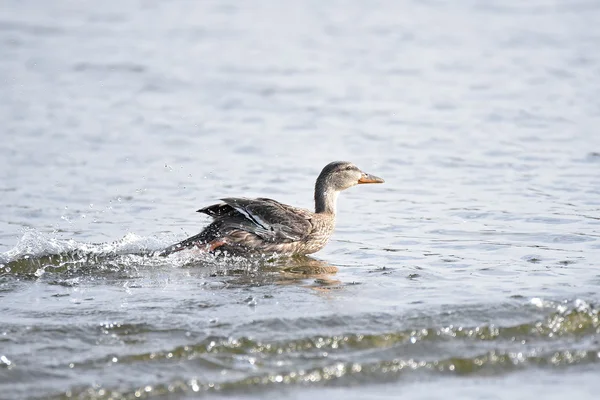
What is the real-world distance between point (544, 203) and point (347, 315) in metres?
4.46

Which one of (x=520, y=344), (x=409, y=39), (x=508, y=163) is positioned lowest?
(x=520, y=344)

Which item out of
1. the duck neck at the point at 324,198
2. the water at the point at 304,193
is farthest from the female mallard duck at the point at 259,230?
the duck neck at the point at 324,198

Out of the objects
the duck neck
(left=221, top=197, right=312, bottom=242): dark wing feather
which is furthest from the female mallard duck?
the duck neck

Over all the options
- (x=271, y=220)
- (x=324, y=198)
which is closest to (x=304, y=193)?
(x=324, y=198)

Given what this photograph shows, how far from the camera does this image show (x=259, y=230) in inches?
389

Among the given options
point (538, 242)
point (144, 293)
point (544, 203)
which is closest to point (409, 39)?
point (544, 203)

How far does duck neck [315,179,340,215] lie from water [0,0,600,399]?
35cm

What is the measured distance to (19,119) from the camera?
14648 mm

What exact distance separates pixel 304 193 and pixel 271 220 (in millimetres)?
2218

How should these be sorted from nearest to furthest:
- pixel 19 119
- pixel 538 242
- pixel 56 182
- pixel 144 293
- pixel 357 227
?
pixel 144 293
pixel 538 242
pixel 357 227
pixel 56 182
pixel 19 119

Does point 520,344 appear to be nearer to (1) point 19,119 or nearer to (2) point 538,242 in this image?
(2) point 538,242

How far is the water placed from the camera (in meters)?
6.84

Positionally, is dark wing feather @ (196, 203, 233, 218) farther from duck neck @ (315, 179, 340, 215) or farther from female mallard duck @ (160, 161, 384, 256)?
duck neck @ (315, 179, 340, 215)

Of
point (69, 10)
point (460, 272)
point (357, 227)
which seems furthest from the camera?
point (69, 10)
